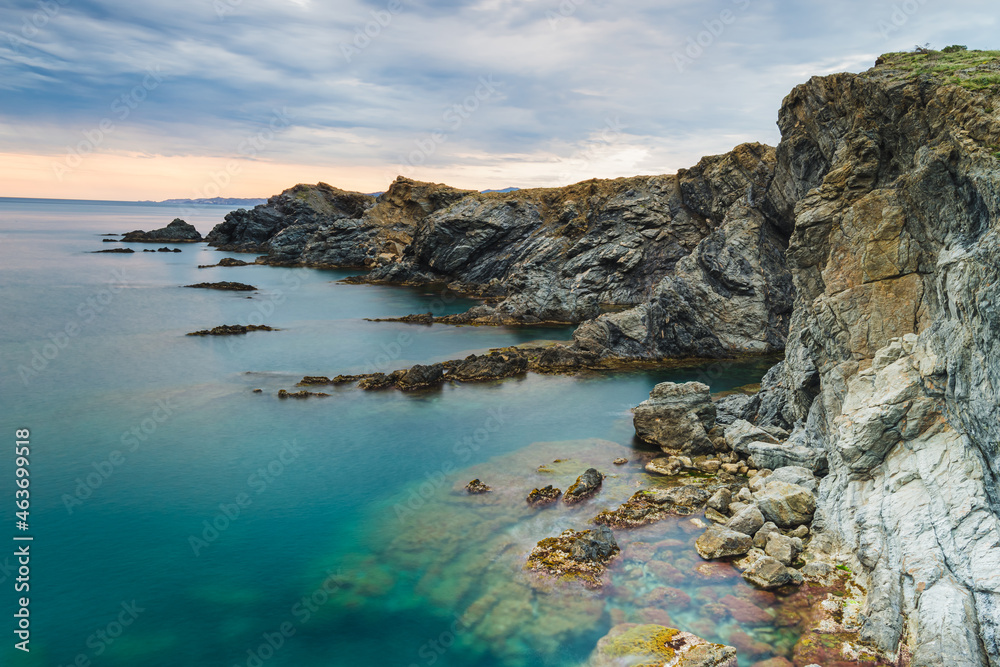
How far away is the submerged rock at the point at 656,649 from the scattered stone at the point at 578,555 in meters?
2.71

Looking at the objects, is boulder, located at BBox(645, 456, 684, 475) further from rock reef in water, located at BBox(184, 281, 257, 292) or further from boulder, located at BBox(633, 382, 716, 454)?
rock reef in water, located at BBox(184, 281, 257, 292)

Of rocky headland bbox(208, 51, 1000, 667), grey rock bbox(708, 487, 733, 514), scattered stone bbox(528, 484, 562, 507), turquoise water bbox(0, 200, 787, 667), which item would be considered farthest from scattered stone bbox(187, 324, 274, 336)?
grey rock bbox(708, 487, 733, 514)

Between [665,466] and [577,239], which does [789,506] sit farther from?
[577,239]

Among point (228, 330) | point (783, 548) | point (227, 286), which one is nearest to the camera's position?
point (783, 548)

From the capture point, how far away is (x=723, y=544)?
2191cm

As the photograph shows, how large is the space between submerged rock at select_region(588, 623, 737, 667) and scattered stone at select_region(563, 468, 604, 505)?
8.94 metres

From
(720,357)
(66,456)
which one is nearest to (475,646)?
(66,456)

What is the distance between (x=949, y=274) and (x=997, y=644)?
10.2 m

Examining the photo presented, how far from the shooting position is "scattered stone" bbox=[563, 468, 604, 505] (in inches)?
1069

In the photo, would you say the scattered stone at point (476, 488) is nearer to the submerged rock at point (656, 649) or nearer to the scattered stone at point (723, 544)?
the scattered stone at point (723, 544)

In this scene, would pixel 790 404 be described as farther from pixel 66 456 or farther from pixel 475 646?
pixel 66 456

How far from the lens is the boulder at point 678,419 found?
32438 mm

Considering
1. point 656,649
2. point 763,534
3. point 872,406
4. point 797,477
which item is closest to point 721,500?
point 763,534

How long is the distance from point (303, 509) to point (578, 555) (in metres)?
13.3
